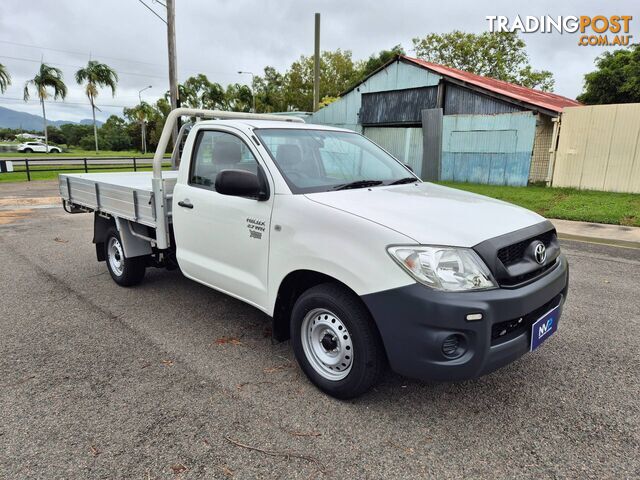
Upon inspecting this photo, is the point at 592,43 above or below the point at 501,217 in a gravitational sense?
above

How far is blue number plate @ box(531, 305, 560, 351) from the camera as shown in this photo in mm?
2643

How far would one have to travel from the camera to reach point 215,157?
386 cm

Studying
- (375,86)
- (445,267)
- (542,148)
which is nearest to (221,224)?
(445,267)

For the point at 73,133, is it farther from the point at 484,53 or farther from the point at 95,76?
the point at 484,53

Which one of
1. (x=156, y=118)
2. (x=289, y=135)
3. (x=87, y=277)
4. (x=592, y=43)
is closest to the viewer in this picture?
(x=289, y=135)

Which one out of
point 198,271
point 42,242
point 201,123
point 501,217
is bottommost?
point 42,242

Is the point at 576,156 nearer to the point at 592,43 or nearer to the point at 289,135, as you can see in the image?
the point at 592,43

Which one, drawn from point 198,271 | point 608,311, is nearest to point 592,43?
point 608,311

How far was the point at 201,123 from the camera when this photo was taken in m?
4.03

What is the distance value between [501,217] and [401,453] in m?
1.60

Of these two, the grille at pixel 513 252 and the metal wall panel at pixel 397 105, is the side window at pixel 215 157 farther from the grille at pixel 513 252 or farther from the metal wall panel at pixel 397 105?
the metal wall panel at pixel 397 105

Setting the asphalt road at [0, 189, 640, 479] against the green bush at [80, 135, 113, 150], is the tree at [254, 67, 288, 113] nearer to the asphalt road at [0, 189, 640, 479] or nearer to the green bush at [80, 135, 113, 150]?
the green bush at [80, 135, 113, 150]

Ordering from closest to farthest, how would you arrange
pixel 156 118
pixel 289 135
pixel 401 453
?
pixel 401 453, pixel 289 135, pixel 156 118

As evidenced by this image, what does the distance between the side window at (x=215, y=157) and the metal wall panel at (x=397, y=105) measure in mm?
15310
